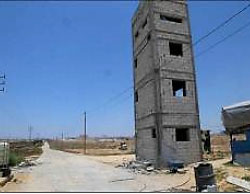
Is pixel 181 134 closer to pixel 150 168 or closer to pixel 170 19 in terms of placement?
pixel 150 168

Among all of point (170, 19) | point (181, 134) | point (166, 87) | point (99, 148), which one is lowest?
point (99, 148)

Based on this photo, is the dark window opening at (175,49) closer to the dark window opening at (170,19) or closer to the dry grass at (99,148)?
the dark window opening at (170,19)

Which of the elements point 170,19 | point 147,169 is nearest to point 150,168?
point 147,169

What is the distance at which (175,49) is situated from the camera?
2530 cm

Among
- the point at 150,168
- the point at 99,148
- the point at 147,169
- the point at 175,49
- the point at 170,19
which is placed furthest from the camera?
the point at 99,148

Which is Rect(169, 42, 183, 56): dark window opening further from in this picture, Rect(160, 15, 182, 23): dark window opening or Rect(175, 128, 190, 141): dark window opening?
Rect(175, 128, 190, 141): dark window opening

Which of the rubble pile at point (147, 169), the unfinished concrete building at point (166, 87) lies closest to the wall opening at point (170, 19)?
the unfinished concrete building at point (166, 87)

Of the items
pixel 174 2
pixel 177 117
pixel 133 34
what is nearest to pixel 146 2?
pixel 174 2

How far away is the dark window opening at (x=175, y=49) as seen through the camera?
24.2 meters

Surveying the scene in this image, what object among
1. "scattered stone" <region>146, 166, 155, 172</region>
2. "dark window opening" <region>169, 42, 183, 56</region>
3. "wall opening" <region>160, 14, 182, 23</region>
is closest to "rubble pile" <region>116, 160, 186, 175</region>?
"scattered stone" <region>146, 166, 155, 172</region>

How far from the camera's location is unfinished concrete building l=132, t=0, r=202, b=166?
21.9 metres

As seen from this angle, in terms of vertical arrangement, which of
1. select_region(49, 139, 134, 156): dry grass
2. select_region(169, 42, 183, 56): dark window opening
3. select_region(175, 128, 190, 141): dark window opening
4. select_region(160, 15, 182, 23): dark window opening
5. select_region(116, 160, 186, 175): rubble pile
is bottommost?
select_region(116, 160, 186, 175): rubble pile

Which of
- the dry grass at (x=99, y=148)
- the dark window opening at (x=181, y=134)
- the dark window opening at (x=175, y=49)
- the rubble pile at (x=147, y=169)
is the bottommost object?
the rubble pile at (x=147, y=169)

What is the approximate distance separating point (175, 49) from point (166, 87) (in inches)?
168
